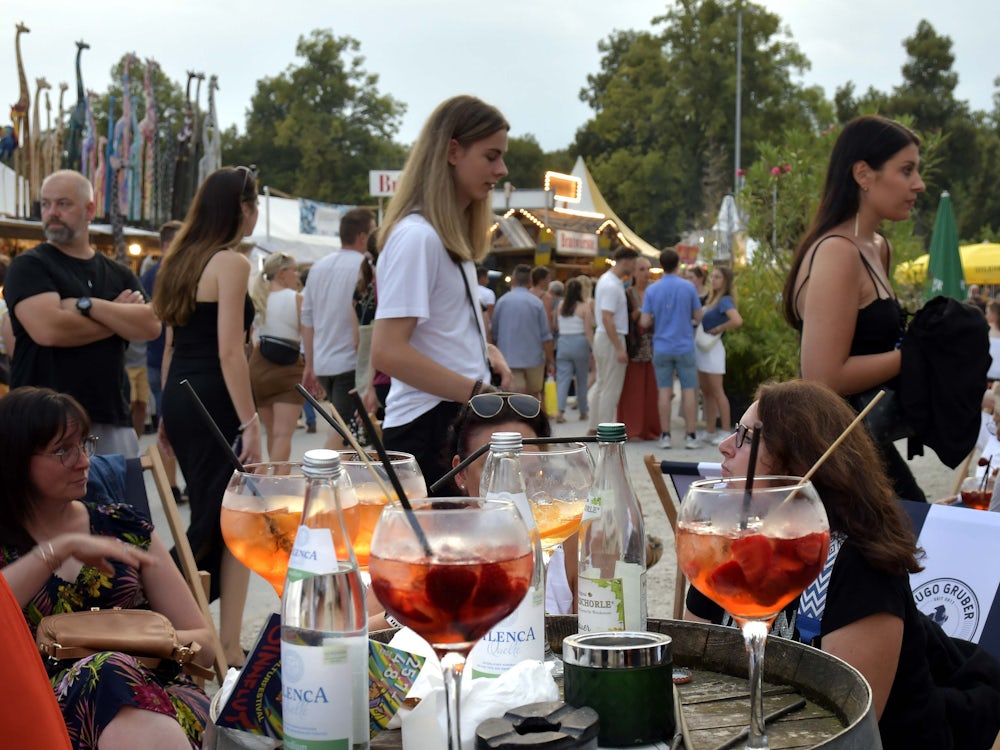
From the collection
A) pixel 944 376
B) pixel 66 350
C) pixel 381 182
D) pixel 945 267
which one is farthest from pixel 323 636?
pixel 381 182

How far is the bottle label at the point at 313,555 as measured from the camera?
1.35m

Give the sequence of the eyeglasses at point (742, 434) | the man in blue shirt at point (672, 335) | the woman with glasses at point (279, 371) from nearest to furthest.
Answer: the eyeglasses at point (742, 434), the woman with glasses at point (279, 371), the man in blue shirt at point (672, 335)

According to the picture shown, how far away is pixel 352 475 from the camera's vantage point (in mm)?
1875

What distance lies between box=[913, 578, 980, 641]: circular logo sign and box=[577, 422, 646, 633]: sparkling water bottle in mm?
1671

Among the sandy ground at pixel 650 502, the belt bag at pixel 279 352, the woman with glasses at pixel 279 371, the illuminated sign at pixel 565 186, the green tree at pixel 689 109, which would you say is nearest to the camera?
the sandy ground at pixel 650 502

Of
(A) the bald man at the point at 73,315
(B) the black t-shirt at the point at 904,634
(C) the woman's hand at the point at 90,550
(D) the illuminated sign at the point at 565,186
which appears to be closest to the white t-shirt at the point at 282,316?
(A) the bald man at the point at 73,315

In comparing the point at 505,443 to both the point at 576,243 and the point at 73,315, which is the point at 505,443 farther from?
the point at 576,243

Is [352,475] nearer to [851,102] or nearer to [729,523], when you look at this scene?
[729,523]

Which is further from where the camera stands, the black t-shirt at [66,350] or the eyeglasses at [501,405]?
the black t-shirt at [66,350]

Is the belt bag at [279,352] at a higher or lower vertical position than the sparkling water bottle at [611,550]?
lower

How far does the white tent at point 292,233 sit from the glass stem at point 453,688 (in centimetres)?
1773

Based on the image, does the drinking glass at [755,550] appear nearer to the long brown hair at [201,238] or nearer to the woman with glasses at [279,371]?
the long brown hair at [201,238]

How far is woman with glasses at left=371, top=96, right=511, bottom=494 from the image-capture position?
3.32 m

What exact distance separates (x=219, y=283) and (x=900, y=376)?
2.51 meters
